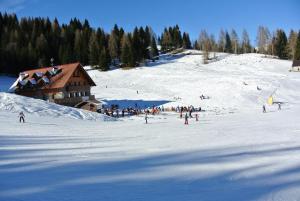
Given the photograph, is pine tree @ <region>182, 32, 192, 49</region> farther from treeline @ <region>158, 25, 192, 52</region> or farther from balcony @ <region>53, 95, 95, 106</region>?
balcony @ <region>53, 95, 95, 106</region>

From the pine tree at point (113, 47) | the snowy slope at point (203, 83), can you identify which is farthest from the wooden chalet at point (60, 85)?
the pine tree at point (113, 47)

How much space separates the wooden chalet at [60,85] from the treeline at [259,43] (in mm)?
62692

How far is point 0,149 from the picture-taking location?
785 inches

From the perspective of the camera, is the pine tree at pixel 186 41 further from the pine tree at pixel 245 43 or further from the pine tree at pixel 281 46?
the pine tree at pixel 281 46

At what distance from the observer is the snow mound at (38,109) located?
4394 centimetres

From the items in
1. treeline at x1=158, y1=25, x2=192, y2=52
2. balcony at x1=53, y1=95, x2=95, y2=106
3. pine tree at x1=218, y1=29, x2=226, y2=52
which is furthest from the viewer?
pine tree at x1=218, y1=29, x2=226, y2=52

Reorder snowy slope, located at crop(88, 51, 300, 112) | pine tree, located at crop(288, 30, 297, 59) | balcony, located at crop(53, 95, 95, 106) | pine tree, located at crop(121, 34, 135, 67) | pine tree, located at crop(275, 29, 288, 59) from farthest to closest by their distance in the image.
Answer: pine tree, located at crop(275, 29, 288, 59) < pine tree, located at crop(288, 30, 297, 59) < pine tree, located at crop(121, 34, 135, 67) < snowy slope, located at crop(88, 51, 300, 112) < balcony, located at crop(53, 95, 95, 106)

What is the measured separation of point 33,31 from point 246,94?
68.8 m

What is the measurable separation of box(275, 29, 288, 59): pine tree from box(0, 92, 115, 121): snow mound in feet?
320

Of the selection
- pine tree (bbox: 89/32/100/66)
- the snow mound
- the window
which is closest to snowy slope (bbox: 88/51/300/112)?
pine tree (bbox: 89/32/100/66)

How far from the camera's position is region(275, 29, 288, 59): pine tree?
13025cm

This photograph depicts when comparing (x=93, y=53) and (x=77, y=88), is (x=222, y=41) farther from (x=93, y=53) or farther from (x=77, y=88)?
(x=77, y=88)

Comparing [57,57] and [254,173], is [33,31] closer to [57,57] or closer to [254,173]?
[57,57]

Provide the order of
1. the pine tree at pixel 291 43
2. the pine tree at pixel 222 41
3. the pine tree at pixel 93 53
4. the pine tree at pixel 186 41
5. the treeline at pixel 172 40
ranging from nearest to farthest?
the pine tree at pixel 93 53, the pine tree at pixel 291 43, the treeline at pixel 172 40, the pine tree at pixel 186 41, the pine tree at pixel 222 41
